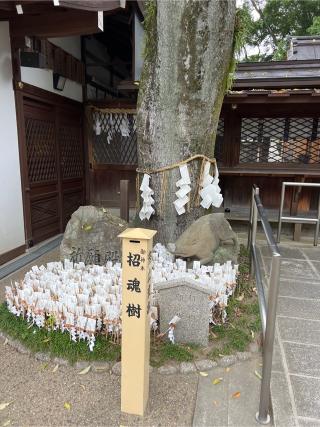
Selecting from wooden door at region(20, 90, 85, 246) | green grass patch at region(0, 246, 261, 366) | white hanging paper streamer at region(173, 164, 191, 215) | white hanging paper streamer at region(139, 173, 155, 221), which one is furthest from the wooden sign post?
wooden door at region(20, 90, 85, 246)

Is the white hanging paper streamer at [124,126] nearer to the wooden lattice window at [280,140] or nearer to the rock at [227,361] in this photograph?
the wooden lattice window at [280,140]

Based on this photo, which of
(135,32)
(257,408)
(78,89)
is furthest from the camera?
(78,89)

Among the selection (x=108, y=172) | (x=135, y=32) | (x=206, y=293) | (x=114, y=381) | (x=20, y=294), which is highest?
(x=135, y=32)

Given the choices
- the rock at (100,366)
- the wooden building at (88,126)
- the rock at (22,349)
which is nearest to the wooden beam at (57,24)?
the wooden building at (88,126)

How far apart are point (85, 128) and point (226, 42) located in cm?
415

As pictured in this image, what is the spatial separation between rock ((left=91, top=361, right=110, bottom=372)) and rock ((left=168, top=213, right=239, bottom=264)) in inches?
64.8

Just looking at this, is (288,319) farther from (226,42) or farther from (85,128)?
(85,128)

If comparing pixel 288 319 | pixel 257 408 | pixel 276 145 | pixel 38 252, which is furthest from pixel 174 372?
pixel 276 145

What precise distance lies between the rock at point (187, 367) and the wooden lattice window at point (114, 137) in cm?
527

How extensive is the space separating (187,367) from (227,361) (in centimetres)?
34

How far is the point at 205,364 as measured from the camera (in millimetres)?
2559

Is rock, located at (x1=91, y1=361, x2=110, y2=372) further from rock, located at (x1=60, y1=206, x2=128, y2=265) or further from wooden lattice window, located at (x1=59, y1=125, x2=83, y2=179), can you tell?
wooden lattice window, located at (x1=59, y1=125, x2=83, y2=179)

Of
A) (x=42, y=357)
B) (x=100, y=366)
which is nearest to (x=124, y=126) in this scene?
(x=42, y=357)

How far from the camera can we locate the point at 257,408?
219cm
